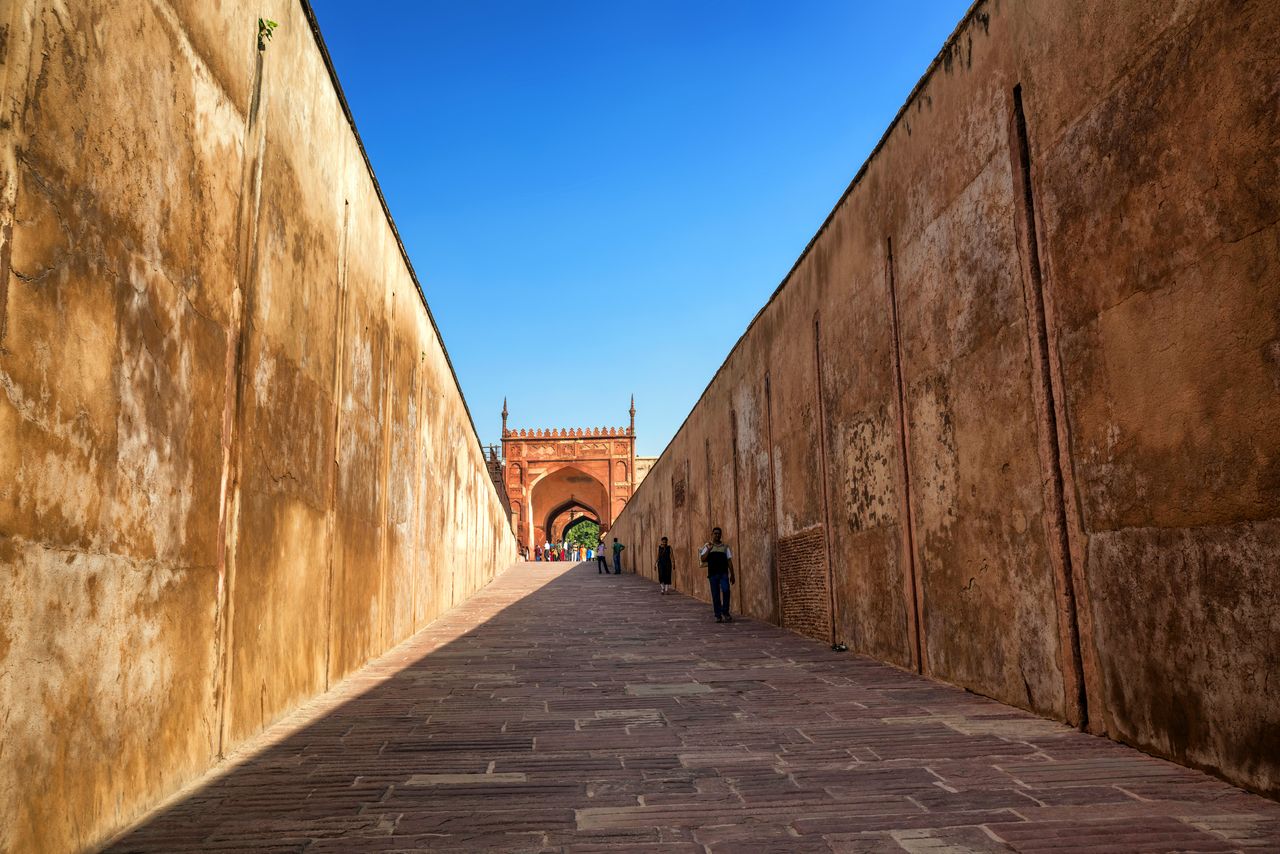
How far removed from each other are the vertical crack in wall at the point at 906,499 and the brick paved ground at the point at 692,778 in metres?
0.39

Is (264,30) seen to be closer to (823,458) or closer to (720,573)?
(823,458)

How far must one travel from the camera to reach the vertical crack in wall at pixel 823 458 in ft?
28.3

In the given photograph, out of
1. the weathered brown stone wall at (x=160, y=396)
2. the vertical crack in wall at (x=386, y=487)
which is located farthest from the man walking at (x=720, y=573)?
the weathered brown stone wall at (x=160, y=396)

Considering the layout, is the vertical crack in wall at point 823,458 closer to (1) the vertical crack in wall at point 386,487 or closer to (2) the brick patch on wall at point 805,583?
(2) the brick patch on wall at point 805,583

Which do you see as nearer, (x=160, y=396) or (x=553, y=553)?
(x=160, y=396)

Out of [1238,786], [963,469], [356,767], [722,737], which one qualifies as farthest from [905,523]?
[356,767]

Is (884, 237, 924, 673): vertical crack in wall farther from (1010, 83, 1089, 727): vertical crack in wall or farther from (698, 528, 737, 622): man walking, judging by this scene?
(698, 528, 737, 622): man walking

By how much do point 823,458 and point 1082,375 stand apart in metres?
4.51

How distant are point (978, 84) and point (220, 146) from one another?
4.50m

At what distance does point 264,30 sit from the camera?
189 inches

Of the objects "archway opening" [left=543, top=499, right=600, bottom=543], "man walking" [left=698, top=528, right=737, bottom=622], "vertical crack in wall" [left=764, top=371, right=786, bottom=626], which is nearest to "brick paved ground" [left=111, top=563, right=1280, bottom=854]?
"vertical crack in wall" [left=764, top=371, right=786, bottom=626]

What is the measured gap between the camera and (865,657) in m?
7.66

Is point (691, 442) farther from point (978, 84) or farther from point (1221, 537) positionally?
point (1221, 537)

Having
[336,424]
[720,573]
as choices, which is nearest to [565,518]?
[720,573]
